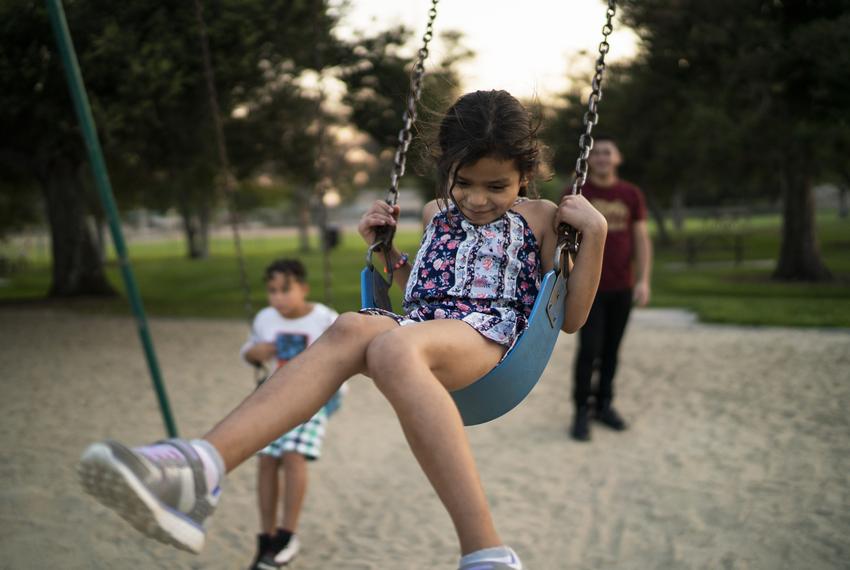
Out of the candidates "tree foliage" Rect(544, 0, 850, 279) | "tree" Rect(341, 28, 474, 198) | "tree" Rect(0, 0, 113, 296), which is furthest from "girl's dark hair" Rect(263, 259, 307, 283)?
"tree foliage" Rect(544, 0, 850, 279)

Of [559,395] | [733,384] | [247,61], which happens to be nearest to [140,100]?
[247,61]

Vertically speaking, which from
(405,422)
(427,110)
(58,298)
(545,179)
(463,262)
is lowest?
(58,298)

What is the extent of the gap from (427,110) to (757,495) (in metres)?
2.81

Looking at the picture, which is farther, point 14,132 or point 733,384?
point 14,132

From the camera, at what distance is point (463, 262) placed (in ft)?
7.48

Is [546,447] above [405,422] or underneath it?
underneath

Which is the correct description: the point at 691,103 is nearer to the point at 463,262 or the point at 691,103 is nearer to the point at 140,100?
the point at 140,100

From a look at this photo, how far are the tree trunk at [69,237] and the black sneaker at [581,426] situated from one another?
31.8 feet

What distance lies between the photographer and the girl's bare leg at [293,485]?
3396 mm

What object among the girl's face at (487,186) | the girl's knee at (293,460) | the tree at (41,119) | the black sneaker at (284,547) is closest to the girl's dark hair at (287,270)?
the girl's knee at (293,460)

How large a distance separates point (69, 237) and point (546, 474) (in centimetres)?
1118


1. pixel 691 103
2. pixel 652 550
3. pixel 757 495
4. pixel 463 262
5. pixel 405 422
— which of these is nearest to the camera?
pixel 405 422

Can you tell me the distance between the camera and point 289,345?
3580mm

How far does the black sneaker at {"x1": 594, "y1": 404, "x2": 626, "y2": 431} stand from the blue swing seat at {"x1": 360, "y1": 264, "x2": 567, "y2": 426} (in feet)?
11.1
